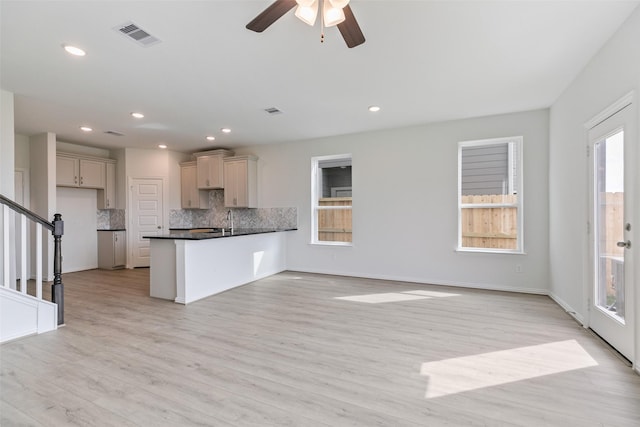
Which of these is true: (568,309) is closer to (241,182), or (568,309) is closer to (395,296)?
(395,296)

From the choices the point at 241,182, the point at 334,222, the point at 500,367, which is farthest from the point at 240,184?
the point at 500,367

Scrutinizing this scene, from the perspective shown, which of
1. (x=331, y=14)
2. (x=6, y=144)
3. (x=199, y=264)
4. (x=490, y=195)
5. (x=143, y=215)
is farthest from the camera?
(x=143, y=215)

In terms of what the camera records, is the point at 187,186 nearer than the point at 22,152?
No

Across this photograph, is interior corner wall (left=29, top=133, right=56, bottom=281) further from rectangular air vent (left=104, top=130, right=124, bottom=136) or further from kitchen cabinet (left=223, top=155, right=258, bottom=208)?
kitchen cabinet (left=223, top=155, right=258, bottom=208)

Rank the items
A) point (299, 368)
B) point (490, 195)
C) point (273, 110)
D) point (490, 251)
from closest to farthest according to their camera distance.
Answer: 1. point (299, 368)
2. point (273, 110)
3. point (490, 251)
4. point (490, 195)

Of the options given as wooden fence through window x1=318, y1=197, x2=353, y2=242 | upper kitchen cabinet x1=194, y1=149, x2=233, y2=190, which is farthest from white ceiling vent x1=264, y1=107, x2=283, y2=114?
upper kitchen cabinet x1=194, y1=149, x2=233, y2=190

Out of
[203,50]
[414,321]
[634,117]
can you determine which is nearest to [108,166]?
[203,50]

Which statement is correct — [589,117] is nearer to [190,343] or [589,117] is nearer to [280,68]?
[280,68]

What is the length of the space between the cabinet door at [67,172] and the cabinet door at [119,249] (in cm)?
129

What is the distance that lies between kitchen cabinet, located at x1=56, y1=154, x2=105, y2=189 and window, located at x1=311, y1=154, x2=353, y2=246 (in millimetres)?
4615

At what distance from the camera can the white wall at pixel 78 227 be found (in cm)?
622

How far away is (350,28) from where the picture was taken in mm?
2023

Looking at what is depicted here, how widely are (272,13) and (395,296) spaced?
12.4 ft

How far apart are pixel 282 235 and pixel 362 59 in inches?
161
